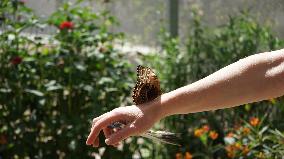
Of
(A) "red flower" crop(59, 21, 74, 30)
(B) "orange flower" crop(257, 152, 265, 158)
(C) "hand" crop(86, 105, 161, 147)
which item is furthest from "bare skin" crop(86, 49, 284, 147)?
(A) "red flower" crop(59, 21, 74, 30)

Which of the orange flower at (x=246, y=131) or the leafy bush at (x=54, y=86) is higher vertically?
the leafy bush at (x=54, y=86)

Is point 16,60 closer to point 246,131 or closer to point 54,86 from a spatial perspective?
point 54,86

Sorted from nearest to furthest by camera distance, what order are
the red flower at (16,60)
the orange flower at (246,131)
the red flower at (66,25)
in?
the orange flower at (246,131) → the red flower at (16,60) → the red flower at (66,25)

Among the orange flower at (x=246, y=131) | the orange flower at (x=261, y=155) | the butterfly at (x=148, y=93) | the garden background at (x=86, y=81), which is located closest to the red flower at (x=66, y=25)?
the garden background at (x=86, y=81)

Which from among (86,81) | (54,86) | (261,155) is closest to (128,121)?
(261,155)

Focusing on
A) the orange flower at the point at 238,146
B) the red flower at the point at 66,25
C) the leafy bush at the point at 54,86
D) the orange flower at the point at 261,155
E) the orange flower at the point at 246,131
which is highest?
the red flower at the point at 66,25

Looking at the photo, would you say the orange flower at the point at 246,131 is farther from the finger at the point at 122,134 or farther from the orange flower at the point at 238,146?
the finger at the point at 122,134

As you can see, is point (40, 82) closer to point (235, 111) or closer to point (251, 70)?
point (235, 111)

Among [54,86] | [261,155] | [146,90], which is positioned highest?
[146,90]
